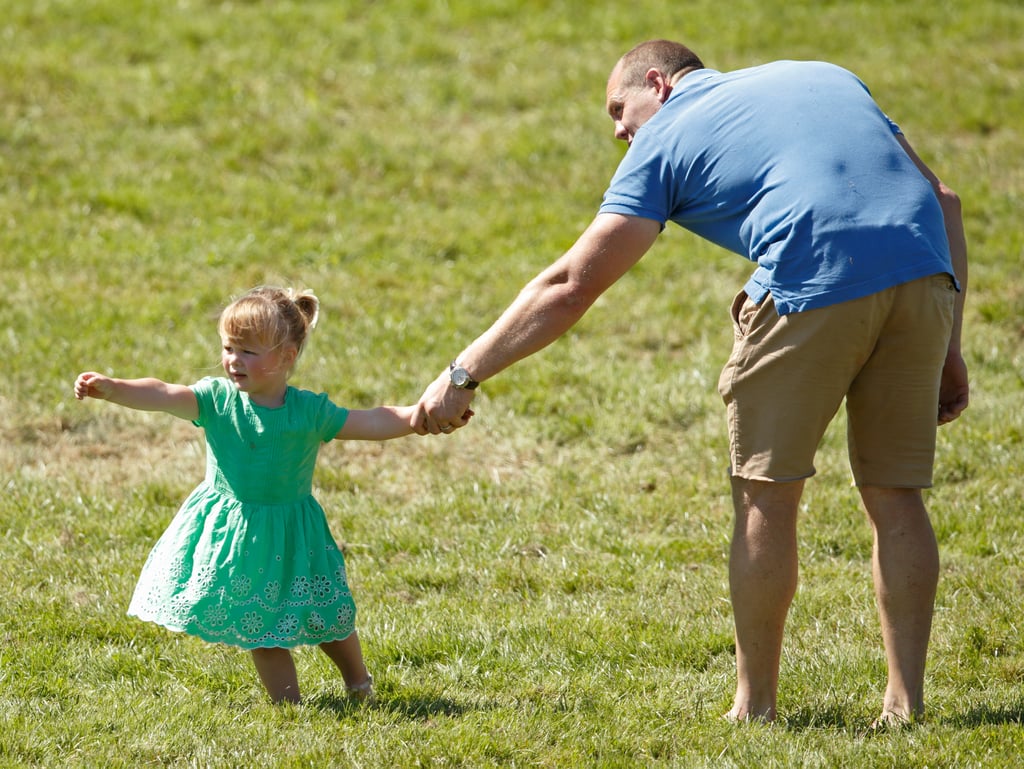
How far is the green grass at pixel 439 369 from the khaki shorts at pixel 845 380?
89 cm

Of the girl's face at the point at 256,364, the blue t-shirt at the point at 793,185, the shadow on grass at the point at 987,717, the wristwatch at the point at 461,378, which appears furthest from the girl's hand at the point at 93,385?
the shadow on grass at the point at 987,717

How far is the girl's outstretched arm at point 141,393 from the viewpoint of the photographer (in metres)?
4.28

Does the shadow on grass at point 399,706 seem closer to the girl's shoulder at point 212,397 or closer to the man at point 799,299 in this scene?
the man at point 799,299

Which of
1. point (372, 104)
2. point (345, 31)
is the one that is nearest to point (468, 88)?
point (372, 104)

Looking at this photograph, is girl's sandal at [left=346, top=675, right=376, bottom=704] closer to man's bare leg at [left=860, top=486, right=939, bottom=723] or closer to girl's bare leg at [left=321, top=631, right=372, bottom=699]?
girl's bare leg at [left=321, top=631, right=372, bottom=699]

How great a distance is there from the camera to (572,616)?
5.34 metres

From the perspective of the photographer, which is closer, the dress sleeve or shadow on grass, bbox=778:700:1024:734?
shadow on grass, bbox=778:700:1024:734

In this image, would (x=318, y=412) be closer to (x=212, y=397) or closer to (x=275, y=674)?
(x=212, y=397)

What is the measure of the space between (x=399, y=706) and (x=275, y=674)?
1.45 feet

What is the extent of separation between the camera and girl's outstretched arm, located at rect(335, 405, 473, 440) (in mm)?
4500

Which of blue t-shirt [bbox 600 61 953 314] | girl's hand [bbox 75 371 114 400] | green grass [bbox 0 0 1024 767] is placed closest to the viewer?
blue t-shirt [bbox 600 61 953 314]

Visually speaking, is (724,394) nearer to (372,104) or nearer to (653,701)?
(653,701)

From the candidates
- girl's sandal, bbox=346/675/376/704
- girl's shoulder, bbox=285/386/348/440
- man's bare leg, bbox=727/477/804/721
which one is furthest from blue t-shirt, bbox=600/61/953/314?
girl's sandal, bbox=346/675/376/704

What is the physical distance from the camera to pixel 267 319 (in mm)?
4289
